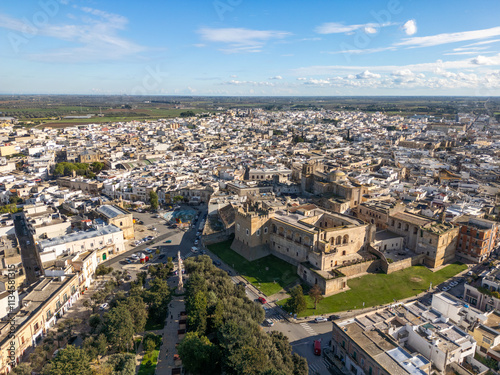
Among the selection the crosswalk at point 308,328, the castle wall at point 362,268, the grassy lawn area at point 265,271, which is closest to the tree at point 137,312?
the grassy lawn area at point 265,271

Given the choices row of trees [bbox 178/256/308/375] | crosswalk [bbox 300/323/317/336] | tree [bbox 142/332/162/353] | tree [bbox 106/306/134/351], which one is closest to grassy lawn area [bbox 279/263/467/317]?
crosswalk [bbox 300/323/317/336]

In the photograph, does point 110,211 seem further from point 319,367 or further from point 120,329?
point 319,367

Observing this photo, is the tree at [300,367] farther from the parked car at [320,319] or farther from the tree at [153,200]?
the tree at [153,200]

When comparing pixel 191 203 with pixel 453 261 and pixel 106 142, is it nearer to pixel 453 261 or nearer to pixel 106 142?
pixel 453 261

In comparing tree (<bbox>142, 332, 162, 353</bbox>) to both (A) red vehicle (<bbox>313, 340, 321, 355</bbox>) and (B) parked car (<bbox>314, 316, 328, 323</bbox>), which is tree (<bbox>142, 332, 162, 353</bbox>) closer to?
(A) red vehicle (<bbox>313, 340, 321, 355</bbox>)

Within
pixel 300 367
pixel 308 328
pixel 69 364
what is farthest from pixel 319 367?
pixel 69 364

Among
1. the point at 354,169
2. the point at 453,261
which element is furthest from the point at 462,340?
the point at 354,169
